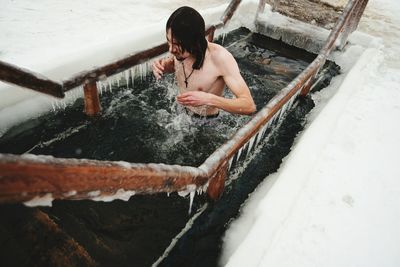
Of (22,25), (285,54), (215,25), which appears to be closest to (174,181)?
(215,25)

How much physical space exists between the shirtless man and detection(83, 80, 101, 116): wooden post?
612mm

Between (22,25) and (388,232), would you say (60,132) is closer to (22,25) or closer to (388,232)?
(22,25)

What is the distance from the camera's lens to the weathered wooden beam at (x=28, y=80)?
170cm

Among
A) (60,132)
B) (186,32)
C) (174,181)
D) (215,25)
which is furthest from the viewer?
(215,25)

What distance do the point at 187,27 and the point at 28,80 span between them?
113 centimetres

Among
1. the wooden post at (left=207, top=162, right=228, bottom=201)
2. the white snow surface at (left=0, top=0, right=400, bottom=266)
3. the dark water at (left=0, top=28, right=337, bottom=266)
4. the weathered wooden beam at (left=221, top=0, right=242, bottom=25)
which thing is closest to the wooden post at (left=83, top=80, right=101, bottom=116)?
the dark water at (left=0, top=28, right=337, bottom=266)

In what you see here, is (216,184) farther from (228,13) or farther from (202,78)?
(228,13)

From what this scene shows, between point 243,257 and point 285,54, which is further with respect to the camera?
point 285,54

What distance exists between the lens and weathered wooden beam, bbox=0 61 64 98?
5.57ft

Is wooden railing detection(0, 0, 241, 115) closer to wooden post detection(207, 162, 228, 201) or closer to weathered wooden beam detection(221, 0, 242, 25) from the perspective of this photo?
wooden post detection(207, 162, 228, 201)

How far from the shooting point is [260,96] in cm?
416

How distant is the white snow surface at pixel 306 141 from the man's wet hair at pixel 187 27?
116 cm

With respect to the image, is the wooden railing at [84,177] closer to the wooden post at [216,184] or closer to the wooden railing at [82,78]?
the wooden post at [216,184]

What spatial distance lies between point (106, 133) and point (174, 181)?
1.94m
